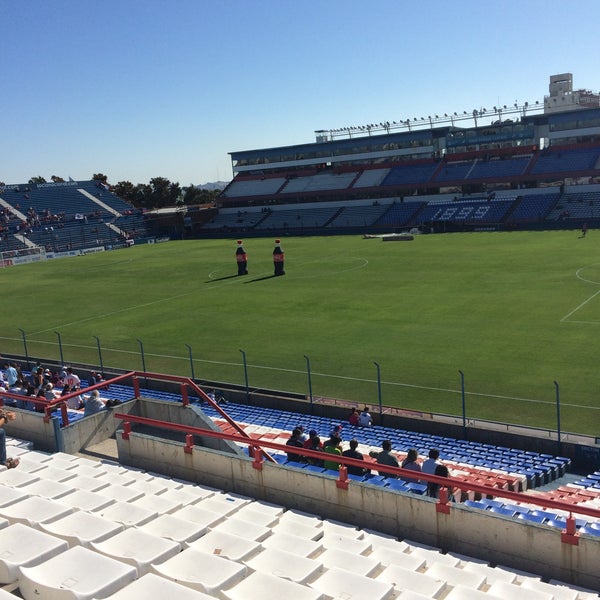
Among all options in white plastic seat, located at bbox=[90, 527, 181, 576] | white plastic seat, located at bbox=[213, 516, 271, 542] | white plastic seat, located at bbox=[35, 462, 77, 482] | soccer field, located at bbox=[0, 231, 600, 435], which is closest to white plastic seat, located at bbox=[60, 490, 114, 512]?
white plastic seat, located at bbox=[35, 462, 77, 482]

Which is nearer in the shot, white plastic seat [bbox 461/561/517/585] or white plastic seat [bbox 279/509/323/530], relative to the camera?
white plastic seat [bbox 461/561/517/585]

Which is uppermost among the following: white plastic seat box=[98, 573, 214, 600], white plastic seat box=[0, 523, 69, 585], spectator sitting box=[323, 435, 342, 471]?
white plastic seat box=[98, 573, 214, 600]

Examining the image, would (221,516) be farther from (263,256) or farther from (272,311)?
(263,256)

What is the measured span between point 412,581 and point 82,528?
12.4 ft

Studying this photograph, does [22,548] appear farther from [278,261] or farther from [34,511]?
[278,261]

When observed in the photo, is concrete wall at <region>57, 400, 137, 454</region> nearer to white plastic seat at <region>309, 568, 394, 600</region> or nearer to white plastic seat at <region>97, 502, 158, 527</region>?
white plastic seat at <region>97, 502, 158, 527</region>

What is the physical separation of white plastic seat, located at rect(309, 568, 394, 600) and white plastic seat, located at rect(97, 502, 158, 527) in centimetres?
274

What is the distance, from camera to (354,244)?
204ft

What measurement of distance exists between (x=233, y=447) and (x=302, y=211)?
Answer: 77.7 meters

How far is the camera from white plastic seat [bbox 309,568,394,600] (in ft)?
20.0

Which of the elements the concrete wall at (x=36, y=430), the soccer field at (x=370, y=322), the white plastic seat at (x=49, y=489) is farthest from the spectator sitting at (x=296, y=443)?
the soccer field at (x=370, y=322)

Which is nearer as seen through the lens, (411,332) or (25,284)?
(411,332)

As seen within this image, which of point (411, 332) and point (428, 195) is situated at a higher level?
point (428, 195)

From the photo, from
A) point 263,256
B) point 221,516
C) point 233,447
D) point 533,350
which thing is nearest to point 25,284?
point 263,256
